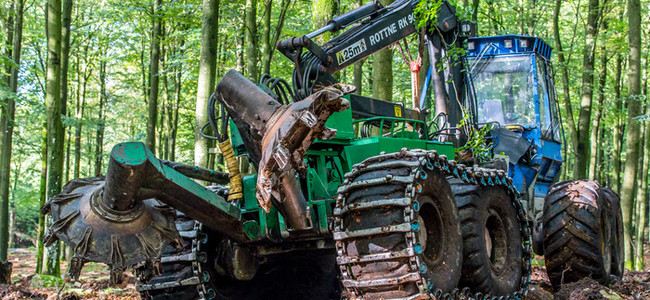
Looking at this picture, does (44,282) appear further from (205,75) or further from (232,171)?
(232,171)

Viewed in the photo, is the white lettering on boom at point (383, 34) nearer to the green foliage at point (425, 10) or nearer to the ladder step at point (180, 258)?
the green foliage at point (425, 10)

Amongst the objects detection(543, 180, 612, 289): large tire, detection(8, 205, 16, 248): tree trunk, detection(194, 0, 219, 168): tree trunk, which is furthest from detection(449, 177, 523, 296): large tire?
detection(8, 205, 16, 248): tree trunk

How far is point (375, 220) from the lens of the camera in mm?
4891

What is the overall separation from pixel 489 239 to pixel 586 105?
10902mm

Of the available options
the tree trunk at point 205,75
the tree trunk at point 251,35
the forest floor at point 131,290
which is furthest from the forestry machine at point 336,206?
the tree trunk at point 251,35

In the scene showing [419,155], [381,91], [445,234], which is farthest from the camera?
[381,91]

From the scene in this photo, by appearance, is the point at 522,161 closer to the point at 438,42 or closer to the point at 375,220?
the point at 438,42

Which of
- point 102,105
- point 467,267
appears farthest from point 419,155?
point 102,105

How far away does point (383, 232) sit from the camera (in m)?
4.82

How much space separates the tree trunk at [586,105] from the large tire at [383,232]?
39.1 feet

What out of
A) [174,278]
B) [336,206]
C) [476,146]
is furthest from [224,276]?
[476,146]

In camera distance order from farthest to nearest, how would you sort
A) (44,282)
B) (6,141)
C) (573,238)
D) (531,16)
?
(531,16) < (6,141) < (44,282) < (573,238)

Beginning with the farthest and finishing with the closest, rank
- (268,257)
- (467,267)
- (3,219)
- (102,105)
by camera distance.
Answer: (102,105)
(3,219)
(268,257)
(467,267)

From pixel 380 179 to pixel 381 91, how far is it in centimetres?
773
